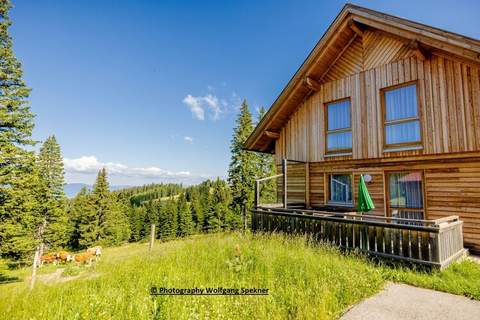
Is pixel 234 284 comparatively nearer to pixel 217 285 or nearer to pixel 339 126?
pixel 217 285

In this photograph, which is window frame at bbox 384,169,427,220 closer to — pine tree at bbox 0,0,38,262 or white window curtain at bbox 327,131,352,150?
white window curtain at bbox 327,131,352,150

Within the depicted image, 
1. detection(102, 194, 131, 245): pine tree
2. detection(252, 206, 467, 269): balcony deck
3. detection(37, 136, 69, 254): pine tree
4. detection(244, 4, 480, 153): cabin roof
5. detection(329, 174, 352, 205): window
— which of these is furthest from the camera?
detection(102, 194, 131, 245): pine tree

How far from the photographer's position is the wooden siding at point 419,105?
25.1 ft

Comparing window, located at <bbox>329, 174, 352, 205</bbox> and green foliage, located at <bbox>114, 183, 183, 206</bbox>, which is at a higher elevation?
window, located at <bbox>329, 174, 352, 205</bbox>

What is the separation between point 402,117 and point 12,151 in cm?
2244

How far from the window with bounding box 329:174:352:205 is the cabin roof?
160 inches

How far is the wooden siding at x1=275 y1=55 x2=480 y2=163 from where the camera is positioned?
302 inches

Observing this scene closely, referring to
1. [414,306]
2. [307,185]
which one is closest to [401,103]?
[307,185]

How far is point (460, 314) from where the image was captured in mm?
3812

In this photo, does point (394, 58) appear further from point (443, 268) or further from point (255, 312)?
point (255, 312)

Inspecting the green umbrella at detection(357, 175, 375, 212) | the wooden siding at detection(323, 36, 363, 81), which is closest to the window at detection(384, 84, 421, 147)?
the wooden siding at detection(323, 36, 363, 81)

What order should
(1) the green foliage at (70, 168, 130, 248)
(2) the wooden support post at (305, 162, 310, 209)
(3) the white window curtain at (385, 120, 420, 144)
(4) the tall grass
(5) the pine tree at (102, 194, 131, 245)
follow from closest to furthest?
(4) the tall grass < (3) the white window curtain at (385, 120, 420, 144) < (2) the wooden support post at (305, 162, 310, 209) < (1) the green foliage at (70, 168, 130, 248) < (5) the pine tree at (102, 194, 131, 245)

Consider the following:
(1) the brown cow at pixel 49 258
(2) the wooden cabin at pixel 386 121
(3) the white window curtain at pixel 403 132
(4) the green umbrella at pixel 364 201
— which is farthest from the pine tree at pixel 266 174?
(1) the brown cow at pixel 49 258

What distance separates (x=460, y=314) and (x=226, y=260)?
4.45 meters
